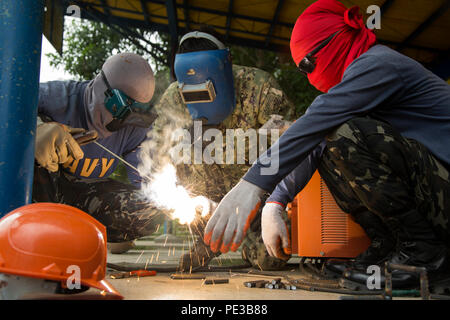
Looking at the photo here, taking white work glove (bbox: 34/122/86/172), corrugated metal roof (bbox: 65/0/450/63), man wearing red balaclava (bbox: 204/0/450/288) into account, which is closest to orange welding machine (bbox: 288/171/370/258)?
man wearing red balaclava (bbox: 204/0/450/288)

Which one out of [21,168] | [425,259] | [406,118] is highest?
[406,118]

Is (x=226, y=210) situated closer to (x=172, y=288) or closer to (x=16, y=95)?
(x=172, y=288)

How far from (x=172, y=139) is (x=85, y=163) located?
37.1 inches

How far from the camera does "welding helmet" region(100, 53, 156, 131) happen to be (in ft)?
8.89

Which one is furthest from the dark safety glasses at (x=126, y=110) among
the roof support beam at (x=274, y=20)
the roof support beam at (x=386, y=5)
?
A: the roof support beam at (x=386, y=5)

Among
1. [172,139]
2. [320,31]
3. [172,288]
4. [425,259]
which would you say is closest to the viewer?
[425,259]

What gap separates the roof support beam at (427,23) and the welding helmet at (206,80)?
3792 millimetres

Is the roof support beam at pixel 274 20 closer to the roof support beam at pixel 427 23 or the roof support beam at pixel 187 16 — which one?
the roof support beam at pixel 187 16

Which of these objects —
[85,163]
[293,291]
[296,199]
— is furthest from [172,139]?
[293,291]

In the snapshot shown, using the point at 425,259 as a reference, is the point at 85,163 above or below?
above

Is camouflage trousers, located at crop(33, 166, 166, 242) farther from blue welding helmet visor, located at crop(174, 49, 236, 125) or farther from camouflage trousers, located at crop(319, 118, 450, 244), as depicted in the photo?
camouflage trousers, located at crop(319, 118, 450, 244)

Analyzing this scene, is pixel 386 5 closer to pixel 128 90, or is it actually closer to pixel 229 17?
pixel 229 17

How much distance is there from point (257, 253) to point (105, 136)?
1535 mm

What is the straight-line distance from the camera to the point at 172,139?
12.4 feet
